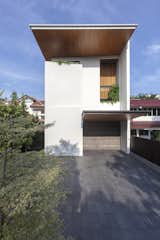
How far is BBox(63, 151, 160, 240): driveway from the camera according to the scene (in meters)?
3.63

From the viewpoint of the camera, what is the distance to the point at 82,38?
11719 mm

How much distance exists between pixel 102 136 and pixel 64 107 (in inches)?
184

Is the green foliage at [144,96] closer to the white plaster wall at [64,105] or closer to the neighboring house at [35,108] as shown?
the neighboring house at [35,108]

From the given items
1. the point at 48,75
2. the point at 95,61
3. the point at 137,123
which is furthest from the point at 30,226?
the point at 137,123

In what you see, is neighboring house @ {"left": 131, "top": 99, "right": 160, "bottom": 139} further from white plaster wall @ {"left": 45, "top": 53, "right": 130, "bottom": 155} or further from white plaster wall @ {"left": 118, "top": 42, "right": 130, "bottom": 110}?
white plaster wall @ {"left": 45, "top": 53, "right": 130, "bottom": 155}

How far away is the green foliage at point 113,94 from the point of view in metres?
14.0

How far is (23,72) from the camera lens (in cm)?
2256

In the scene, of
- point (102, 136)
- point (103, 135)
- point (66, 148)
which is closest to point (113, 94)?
point (103, 135)

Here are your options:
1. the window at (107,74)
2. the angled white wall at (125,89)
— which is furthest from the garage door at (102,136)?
the window at (107,74)

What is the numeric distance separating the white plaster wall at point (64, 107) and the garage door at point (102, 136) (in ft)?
10.3

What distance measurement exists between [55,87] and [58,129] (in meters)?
2.88

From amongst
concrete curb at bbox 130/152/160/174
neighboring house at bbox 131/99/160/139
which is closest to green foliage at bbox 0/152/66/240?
concrete curb at bbox 130/152/160/174

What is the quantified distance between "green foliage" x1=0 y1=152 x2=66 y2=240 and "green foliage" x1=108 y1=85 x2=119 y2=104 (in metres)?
12.5

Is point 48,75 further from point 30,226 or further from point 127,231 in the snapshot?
point 30,226
